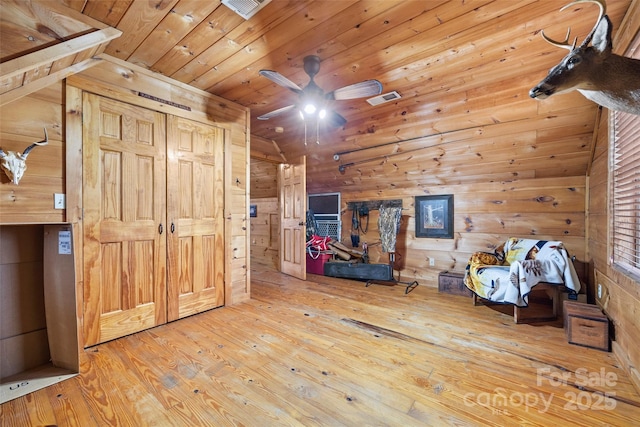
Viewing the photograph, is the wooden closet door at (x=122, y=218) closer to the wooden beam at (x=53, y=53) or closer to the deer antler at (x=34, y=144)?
the deer antler at (x=34, y=144)

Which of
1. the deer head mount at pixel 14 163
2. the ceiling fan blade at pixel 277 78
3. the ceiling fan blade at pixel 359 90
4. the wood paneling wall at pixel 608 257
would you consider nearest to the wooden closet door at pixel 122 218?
the deer head mount at pixel 14 163

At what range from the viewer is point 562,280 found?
2576 millimetres

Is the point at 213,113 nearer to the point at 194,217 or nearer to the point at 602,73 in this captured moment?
the point at 194,217

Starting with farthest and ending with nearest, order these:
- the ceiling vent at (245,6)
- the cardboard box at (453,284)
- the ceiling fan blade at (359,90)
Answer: the cardboard box at (453,284)
the ceiling fan blade at (359,90)
the ceiling vent at (245,6)

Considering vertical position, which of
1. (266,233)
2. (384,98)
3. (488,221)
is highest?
(384,98)

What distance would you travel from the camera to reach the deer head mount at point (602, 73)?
118 cm

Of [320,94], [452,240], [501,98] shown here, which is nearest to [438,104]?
[501,98]

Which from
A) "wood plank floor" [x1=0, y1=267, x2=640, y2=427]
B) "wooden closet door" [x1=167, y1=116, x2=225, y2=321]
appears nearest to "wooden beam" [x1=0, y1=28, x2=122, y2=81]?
"wooden closet door" [x1=167, y1=116, x2=225, y2=321]

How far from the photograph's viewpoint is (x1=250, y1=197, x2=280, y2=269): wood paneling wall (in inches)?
221

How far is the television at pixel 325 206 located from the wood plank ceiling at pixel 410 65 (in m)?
1.45

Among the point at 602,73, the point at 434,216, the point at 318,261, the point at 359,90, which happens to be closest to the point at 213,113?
the point at 359,90

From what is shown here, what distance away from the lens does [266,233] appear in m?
5.81

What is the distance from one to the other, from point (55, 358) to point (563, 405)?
11.4ft

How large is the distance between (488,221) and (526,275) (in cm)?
136
